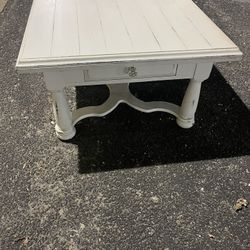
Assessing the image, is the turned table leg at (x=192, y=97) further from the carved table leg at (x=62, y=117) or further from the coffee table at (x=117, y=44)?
the carved table leg at (x=62, y=117)

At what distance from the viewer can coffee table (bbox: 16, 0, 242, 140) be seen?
3.01ft

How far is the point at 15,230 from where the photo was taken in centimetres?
97

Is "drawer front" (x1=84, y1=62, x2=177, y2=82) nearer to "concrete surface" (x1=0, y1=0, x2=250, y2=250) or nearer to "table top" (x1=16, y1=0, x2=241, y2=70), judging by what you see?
"table top" (x1=16, y1=0, x2=241, y2=70)

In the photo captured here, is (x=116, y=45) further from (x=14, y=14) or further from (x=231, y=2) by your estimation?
(x=231, y=2)

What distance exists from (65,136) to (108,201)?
13.4 inches

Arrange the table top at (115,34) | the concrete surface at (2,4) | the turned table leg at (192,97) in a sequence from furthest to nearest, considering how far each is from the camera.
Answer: the concrete surface at (2,4) < the turned table leg at (192,97) < the table top at (115,34)

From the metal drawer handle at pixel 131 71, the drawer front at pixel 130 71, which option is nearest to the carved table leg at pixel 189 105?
the drawer front at pixel 130 71

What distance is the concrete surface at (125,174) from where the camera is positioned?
965 millimetres

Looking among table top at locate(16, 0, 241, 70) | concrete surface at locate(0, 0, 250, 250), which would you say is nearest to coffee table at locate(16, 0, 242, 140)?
table top at locate(16, 0, 241, 70)

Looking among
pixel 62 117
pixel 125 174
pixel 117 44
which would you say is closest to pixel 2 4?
pixel 62 117

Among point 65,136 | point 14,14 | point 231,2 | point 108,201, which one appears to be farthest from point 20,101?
point 231,2

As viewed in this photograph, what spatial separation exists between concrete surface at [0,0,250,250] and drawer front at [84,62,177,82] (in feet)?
1.06

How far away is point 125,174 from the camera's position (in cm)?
112

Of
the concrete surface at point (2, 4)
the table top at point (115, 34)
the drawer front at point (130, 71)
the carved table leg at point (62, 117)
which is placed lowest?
the concrete surface at point (2, 4)
